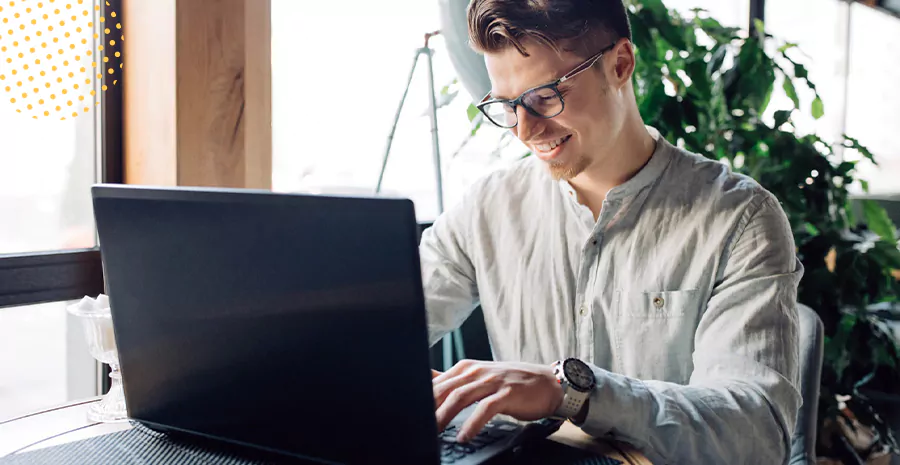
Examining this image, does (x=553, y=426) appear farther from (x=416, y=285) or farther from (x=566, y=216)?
(x=566, y=216)

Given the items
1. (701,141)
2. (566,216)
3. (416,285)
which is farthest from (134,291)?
(701,141)

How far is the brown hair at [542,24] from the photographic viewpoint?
121 centimetres

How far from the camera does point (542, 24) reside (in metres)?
1.21

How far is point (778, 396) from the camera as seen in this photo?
102cm

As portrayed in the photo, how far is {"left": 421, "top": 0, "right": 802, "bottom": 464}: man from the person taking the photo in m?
0.95

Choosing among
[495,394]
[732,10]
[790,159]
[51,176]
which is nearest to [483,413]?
[495,394]

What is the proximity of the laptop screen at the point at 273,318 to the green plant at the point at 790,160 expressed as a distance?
60.7 inches

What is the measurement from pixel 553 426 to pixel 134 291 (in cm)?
49

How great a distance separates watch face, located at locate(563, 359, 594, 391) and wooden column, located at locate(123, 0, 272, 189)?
0.96 m

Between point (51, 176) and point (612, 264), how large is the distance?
115cm

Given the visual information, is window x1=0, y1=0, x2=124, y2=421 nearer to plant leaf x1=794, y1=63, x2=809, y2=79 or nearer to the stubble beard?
the stubble beard

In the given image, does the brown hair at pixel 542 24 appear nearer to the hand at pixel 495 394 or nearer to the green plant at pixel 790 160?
the hand at pixel 495 394

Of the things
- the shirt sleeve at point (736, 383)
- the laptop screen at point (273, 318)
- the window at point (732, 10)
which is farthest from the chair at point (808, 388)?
the window at point (732, 10)

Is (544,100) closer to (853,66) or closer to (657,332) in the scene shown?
(657,332)
